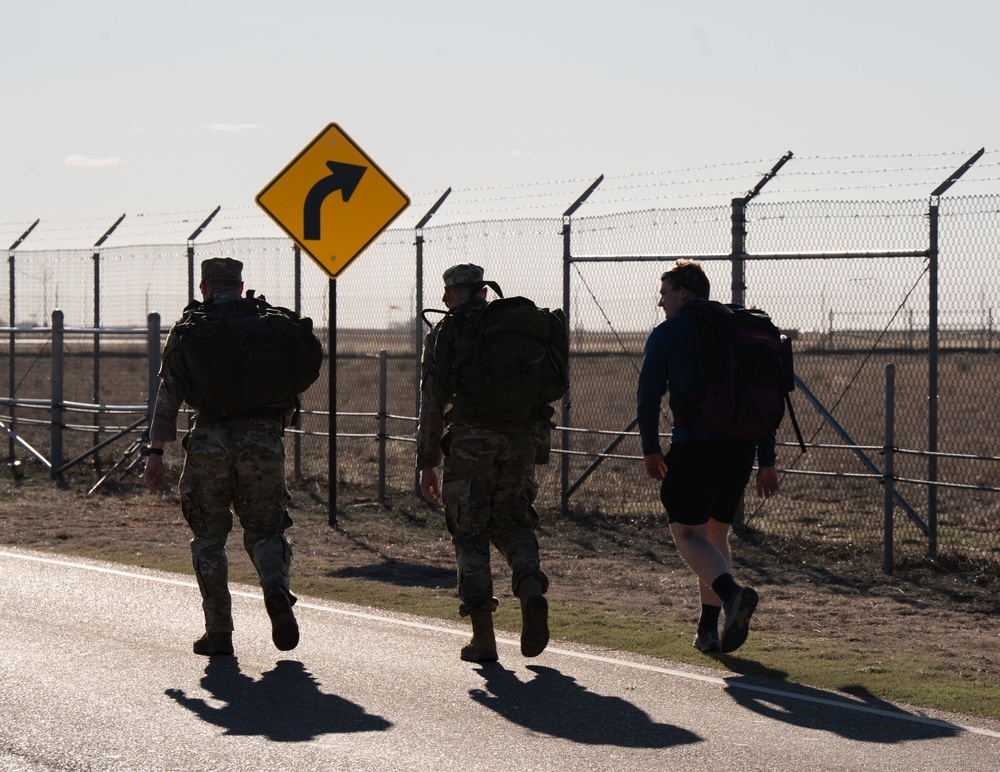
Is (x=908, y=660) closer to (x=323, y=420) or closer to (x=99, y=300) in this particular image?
(x=99, y=300)

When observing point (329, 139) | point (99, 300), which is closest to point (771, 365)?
point (329, 139)

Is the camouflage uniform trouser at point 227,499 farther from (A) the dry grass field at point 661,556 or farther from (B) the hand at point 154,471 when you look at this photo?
(A) the dry grass field at point 661,556

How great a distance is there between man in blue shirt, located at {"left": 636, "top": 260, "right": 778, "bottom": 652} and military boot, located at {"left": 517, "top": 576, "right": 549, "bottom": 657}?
0.80 m

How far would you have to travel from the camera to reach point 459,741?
236 inches

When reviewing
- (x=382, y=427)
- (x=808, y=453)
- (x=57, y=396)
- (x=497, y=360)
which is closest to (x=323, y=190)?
(x=382, y=427)

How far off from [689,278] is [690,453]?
2.85 ft

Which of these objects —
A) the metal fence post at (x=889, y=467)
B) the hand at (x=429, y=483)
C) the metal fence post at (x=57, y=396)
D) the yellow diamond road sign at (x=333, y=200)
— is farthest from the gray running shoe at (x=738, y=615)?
the metal fence post at (x=57, y=396)

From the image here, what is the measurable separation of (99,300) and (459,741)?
13563 millimetres

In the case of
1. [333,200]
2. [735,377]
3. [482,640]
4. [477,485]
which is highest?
[333,200]

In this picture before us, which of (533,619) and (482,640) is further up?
(533,619)

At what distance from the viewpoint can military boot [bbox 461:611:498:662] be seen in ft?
24.5

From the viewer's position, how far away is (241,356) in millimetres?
7621

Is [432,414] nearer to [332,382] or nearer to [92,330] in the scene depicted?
[332,382]

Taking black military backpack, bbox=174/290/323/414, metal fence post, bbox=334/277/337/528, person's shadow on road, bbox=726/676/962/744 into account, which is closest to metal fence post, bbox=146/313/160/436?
metal fence post, bbox=334/277/337/528
